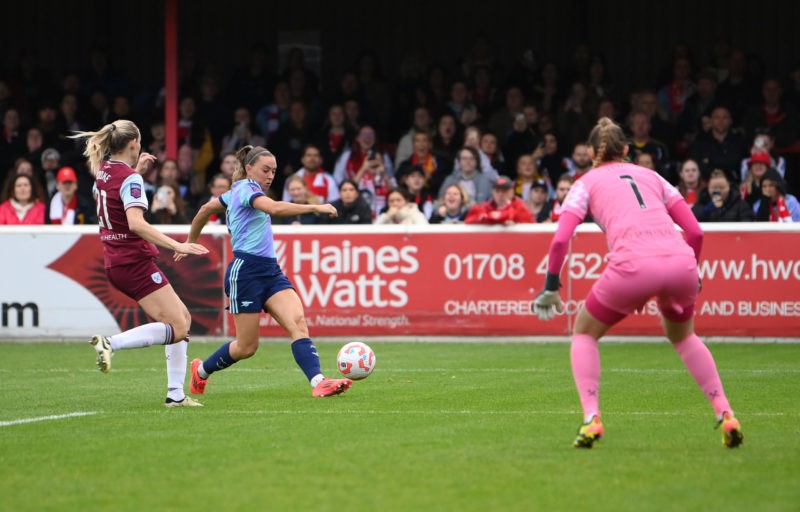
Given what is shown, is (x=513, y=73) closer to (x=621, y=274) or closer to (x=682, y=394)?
(x=682, y=394)

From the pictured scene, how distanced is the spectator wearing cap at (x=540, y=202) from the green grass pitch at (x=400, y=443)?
4671 millimetres

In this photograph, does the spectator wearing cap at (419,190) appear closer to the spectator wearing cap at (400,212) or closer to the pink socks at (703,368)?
the spectator wearing cap at (400,212)

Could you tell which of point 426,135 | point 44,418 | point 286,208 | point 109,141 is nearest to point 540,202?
point 426,135

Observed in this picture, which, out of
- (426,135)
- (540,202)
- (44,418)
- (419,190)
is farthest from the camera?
(426,135)

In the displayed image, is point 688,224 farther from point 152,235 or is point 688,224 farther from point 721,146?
point 721,146

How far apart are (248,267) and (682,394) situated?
3.42 meters

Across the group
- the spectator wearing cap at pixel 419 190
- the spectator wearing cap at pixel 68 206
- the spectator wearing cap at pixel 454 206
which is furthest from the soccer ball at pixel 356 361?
the spectator wearing cap at pixel 68 206

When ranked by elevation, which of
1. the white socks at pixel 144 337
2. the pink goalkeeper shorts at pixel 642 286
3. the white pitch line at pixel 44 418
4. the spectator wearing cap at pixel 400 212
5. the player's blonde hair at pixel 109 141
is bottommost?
the white pitch line at pixel 44 418

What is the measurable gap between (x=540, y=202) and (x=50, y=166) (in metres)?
7.21

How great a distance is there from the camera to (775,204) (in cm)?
1700

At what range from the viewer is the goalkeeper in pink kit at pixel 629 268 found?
7.55m

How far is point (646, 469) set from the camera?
7.09m

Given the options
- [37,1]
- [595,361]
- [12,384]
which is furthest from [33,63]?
[595,361]

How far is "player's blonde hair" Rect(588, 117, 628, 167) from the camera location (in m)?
7.95
